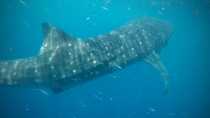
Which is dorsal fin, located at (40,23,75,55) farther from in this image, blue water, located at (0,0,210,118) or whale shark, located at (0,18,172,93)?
blue water, located at (0,0,210,118)

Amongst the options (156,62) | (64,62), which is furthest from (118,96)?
(64,62)

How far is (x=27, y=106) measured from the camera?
14.2 metres

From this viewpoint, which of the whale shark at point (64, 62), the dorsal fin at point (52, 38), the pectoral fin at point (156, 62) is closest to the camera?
the whale shark at point (64, 62)

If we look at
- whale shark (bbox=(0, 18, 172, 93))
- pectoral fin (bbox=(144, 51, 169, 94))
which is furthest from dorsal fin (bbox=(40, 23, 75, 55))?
pectoral fin (bbox=(144, 51, 169, 94))

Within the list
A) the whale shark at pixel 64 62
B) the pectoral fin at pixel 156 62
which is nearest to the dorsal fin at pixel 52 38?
the whale shark at pixel 64 62

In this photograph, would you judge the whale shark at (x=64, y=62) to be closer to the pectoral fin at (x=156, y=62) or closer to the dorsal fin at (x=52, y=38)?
the dorsal fin at (x=52, y=38)

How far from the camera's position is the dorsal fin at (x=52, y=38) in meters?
8.95

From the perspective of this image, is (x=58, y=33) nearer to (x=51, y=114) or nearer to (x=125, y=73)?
(x=51, y=114)

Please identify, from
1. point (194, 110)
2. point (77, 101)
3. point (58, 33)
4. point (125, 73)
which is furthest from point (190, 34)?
point (58, 33)

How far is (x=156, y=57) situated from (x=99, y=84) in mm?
4252

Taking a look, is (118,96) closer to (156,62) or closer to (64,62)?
(156,62)

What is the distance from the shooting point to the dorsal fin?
29.4 feet

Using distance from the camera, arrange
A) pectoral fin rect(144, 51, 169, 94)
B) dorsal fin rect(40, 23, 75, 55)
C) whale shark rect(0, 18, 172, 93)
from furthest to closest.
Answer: pectoral fin rect(144, 51, 169, 94), dorsal fin rect(40, 23, 75, 55), whale shark rect(0, 18, 172, 93)

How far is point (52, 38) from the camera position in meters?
9.05
